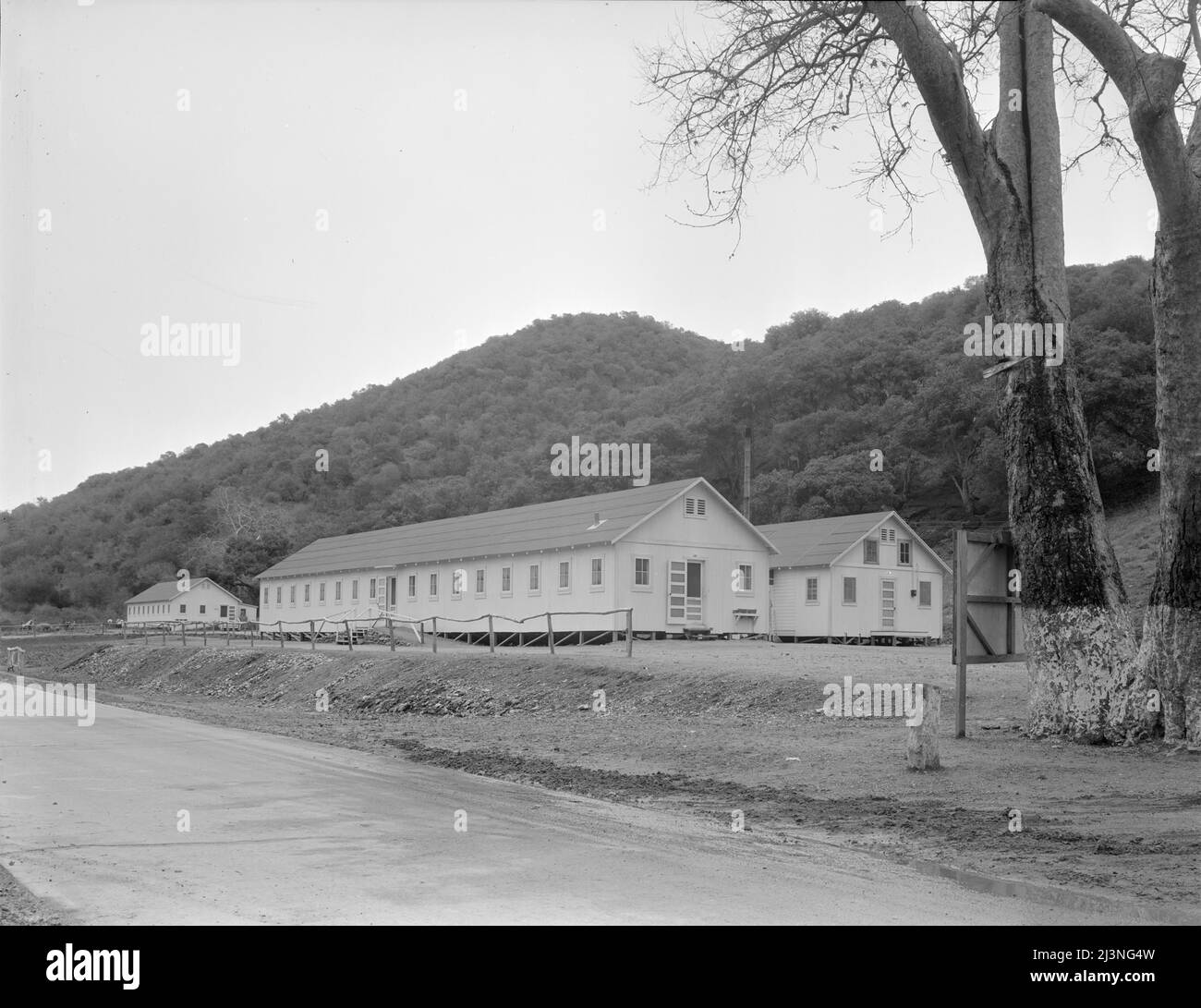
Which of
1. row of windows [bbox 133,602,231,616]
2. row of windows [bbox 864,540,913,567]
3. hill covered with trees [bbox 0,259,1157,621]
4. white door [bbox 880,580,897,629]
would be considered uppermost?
hill covered with trees [bbox 0,259,1157,621]

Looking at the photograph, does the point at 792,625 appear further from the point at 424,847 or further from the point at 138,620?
the point at 138,620

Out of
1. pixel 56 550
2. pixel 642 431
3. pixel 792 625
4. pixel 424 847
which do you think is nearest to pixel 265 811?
pixel 424 847

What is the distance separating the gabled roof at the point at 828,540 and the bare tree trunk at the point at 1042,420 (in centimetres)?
2993

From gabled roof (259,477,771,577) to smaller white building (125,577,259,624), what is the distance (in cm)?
2038

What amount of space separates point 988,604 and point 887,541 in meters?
31.0

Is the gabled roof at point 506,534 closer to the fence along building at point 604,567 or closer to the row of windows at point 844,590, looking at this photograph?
the fence along building at point 604,567

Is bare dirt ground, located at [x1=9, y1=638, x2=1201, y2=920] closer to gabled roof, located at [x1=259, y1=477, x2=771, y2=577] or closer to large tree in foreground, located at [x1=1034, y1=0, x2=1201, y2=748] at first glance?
large tree in foreground, located at [x1=1034, y1=0, x2=1201, y2=748]

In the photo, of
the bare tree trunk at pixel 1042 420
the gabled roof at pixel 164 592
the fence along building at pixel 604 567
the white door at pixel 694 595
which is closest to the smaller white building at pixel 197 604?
the gabled roof at pixel 164 592

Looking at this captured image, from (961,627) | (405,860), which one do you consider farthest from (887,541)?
(405,860)

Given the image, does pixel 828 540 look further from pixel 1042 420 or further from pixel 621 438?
pixel 1042 420

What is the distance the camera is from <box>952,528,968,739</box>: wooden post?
50.7 ft

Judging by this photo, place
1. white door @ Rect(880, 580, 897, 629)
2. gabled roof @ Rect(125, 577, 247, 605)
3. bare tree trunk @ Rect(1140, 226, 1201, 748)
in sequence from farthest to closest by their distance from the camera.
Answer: gabled roof @ Rect(125, 577, 247, 605) < white door @ Rect(880, 580, 897, 629) < bare tree trunk @ Rect(1140, 226, 1201, 748)

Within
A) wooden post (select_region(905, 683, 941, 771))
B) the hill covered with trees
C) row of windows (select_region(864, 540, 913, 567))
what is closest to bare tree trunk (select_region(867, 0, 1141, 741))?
wooden post (select_region(905, 683, 941, 771))

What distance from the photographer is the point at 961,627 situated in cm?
1592
